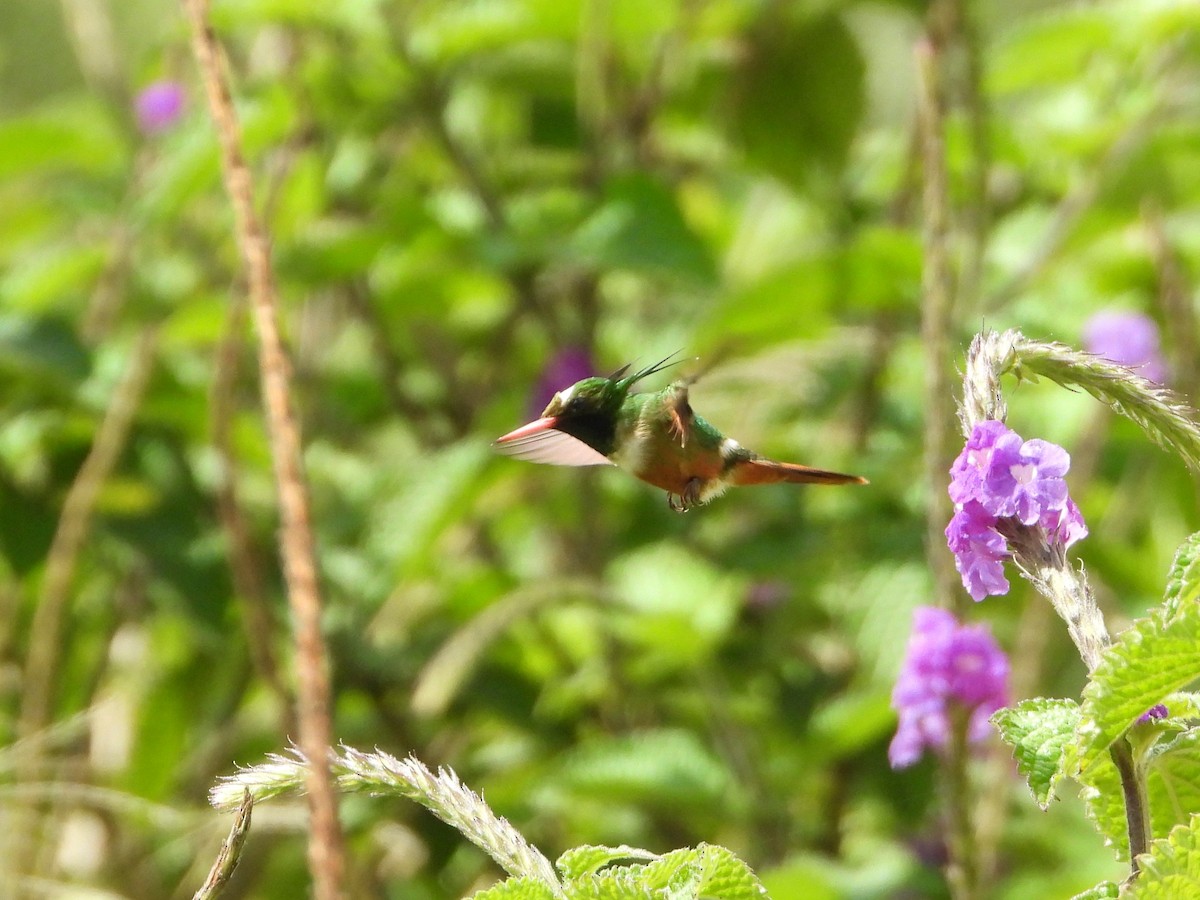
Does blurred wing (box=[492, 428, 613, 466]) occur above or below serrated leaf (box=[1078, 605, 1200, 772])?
above

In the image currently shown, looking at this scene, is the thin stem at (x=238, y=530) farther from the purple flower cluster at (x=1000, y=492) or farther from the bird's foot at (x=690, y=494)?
the purple flower cluster at (x=1000, y=492)

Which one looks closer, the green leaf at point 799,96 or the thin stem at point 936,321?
the thin stem at point 936,321

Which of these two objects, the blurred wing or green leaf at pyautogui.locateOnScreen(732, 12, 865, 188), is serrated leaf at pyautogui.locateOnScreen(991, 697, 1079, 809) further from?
green leaf at pyautogui.locateOnScreen(732, 12, 865, 188)

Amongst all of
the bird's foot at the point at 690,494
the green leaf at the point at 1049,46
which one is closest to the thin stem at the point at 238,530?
the bird's foot at the point at 690,494

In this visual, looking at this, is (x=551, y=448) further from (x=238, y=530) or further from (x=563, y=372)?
(x=563, y=372)

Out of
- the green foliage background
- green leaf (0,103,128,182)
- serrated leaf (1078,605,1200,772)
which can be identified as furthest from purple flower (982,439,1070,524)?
green leaf (0,103,128,182)
